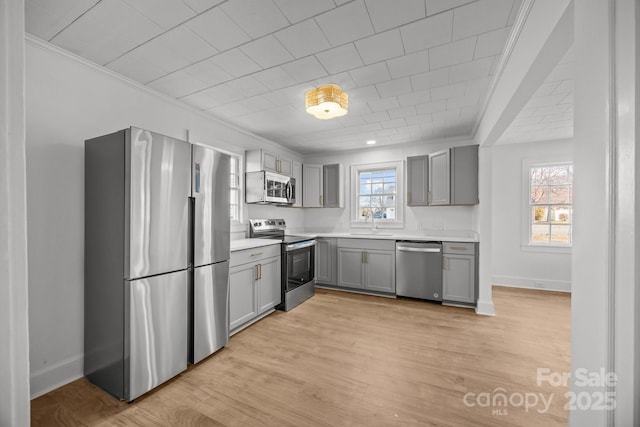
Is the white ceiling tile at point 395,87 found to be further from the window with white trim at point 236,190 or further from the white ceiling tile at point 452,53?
the window with white trim at point 236,190

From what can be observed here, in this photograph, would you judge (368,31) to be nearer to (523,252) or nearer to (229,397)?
(229,397)

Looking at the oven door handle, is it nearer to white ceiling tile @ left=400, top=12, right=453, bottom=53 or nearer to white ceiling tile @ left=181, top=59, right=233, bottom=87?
white ceiling tile @ left=181, top=59, right=233, bottom=87

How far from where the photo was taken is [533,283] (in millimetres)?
4434

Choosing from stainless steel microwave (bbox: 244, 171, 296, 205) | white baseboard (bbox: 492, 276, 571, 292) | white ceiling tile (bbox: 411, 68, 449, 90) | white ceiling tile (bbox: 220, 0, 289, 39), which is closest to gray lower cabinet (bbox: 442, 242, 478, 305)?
white baseboard (bbox: 492, 276, 571, 292)

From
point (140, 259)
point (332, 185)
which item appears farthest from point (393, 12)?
point (332, 185)

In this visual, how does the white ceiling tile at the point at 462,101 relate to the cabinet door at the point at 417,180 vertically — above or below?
Result: above

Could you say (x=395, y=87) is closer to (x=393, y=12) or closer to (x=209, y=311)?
(x=393, y=12)

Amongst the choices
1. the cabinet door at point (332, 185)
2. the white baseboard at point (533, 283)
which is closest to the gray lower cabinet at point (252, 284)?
the cabinet door at point (332, 185)

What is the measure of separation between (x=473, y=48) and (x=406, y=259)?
9.02 ft

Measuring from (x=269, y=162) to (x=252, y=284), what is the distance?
1907 mm

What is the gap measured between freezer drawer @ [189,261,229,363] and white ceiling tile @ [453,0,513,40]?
2609 millimetres

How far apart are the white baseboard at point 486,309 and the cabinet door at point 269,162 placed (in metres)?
3.47

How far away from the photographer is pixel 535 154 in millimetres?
4410

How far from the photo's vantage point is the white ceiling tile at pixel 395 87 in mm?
2425
